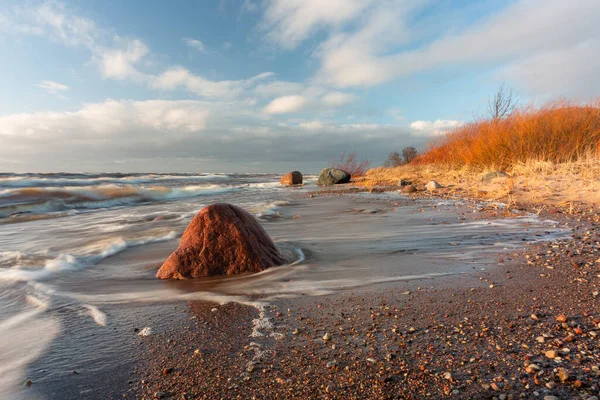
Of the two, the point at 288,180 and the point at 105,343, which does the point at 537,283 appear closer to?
the point at 105,343

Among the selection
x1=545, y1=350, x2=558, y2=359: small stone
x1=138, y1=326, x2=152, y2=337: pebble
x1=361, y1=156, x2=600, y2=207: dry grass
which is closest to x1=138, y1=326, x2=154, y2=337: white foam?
x1=138, y1=326, x2=152, y2=337: pebble

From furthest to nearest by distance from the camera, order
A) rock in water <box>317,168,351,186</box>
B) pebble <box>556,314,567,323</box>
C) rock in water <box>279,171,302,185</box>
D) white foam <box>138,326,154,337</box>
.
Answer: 1. rock in water <box>279,171,302,185</box>
2. rock in water <box>317,168,351,186</box>
3. white foam <box>138,326,154,337</box>
4. pebble <box>556,314,567,323</box>

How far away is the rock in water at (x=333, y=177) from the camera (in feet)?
72.6

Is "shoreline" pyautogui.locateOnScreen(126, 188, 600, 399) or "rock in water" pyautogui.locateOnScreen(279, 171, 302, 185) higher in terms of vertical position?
"rock in water" pyautogui.locateOnScreen(279, 171, 302, 185)

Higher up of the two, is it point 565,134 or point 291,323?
point 565,134

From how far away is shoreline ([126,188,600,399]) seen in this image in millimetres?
1324

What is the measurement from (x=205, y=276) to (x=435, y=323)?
206 cm

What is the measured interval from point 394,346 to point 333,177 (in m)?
20.9

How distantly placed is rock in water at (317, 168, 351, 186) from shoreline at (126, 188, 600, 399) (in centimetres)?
1970

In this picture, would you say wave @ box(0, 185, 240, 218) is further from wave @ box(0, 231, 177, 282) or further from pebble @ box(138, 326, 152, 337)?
pebble @ box(138, 326, 152, 337)

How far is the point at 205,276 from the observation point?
3102 mm

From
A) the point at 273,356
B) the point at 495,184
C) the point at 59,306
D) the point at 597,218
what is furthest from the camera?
the point at 495,184

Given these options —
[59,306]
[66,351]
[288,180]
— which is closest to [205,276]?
[59,306]

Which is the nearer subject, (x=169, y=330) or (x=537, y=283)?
(x=169, y=330)
